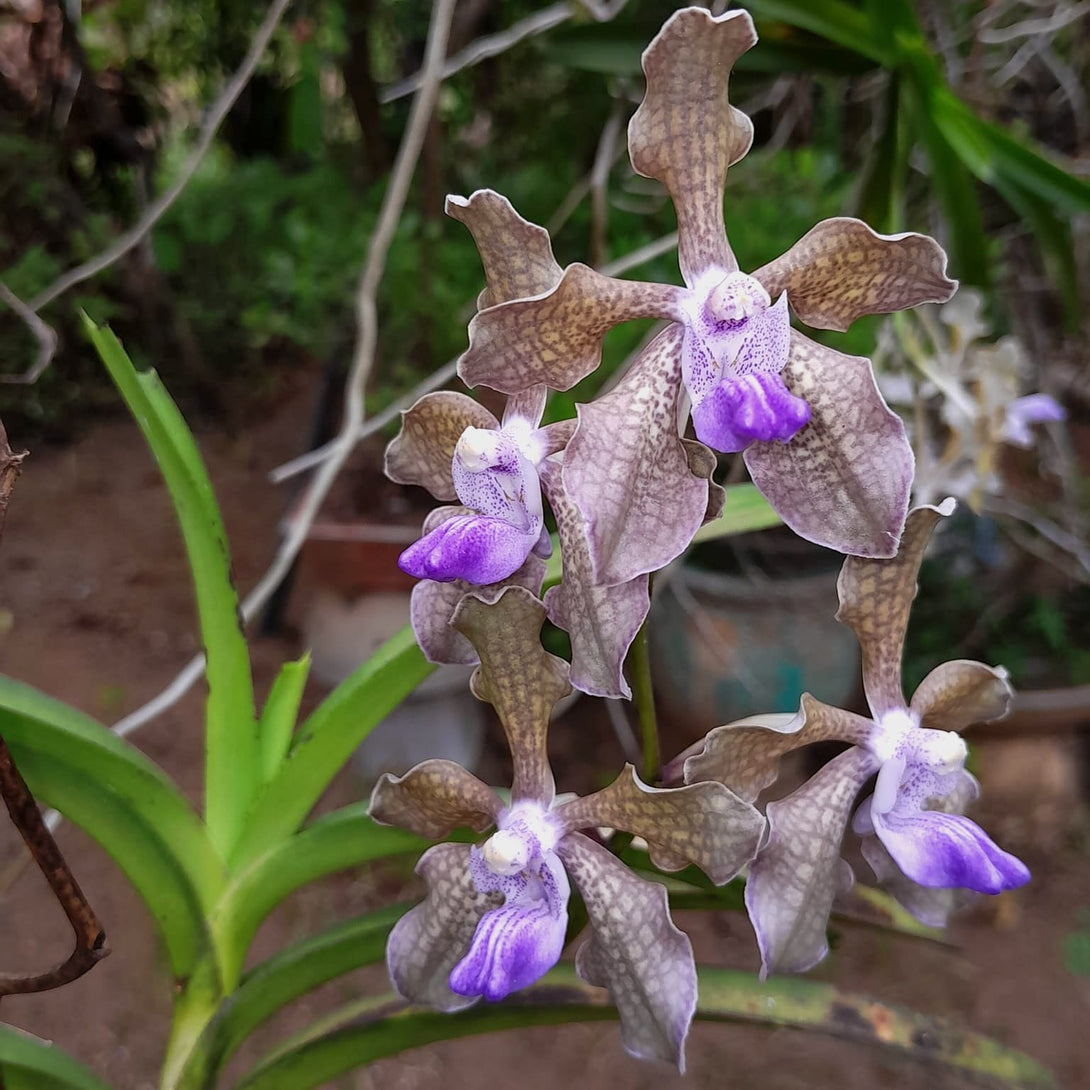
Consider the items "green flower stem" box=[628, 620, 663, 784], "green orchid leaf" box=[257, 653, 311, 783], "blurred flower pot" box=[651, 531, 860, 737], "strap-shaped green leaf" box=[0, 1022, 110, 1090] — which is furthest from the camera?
"blurred flower pot" box=[651, 531, 860, 737]

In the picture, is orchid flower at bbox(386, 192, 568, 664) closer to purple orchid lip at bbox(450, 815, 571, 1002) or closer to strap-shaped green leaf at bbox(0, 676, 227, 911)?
purple orchid lip at bbox(450, 815, 571, 1002)

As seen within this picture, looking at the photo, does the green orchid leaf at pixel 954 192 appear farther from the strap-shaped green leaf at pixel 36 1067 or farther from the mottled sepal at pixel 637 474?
the strap-shaped green leaf at pixel 36 1067

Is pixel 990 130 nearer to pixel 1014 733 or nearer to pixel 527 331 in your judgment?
pixel 527 331

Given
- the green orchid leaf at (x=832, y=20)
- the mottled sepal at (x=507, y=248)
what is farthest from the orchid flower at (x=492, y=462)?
the green orchid leaf at (x=832, y=20)

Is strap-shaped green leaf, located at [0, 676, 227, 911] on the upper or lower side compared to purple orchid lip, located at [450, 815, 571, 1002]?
upper

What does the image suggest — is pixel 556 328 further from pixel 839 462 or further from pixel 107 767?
pixel 107 767

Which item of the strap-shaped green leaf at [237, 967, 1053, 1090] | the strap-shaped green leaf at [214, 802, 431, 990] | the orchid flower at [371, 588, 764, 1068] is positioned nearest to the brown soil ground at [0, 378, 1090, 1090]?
the strap-shaped green leaf at [237, 967, 1053, 1090]
